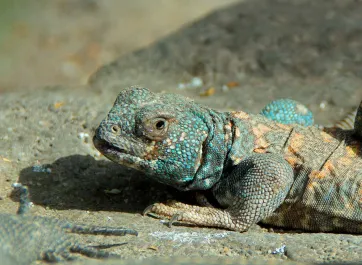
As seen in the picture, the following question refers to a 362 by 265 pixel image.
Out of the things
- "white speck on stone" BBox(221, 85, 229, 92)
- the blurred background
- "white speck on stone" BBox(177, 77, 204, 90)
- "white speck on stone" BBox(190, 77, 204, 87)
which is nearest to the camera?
"white speck on stone" BBox(221, 85, 229, 92)

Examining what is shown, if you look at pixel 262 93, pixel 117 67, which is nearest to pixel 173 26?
pixel 117 67

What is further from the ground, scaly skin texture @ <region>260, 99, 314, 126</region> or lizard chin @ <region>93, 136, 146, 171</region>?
scaly skin texture @ <region>260, 99, 314, 126</region>

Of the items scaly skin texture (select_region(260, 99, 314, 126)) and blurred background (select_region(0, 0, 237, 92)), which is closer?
scaly skin texture (select_region(260, 99, 314, 126))

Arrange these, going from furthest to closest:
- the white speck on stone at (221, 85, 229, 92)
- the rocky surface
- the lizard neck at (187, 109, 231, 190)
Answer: the white speck on stone at (221, 85, 229, 92)
the lizard neck at (187, 109, 231, 190)
the rocky surface

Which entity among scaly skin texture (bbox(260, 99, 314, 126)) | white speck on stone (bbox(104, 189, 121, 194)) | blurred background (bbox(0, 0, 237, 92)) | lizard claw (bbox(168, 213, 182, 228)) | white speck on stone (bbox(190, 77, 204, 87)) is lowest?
lizard claw (bbox(168, 213, 182, 228))

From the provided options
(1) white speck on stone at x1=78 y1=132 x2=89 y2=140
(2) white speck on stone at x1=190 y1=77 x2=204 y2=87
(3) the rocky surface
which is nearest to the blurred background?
(3) the rocky surface

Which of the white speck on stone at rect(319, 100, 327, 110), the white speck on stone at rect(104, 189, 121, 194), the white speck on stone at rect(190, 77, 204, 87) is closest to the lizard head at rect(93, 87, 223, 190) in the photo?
the white speck on stone at rect(104, 189, 121, 194)

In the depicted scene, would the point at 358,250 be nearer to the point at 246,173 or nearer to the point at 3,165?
the point at 246,173

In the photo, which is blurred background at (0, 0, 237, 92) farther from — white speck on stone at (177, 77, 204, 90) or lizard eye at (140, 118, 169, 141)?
lizard eye at (140, 118, 169, 141)

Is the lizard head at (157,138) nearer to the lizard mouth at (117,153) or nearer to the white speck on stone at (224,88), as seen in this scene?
the lizard mouth at (117,153)
